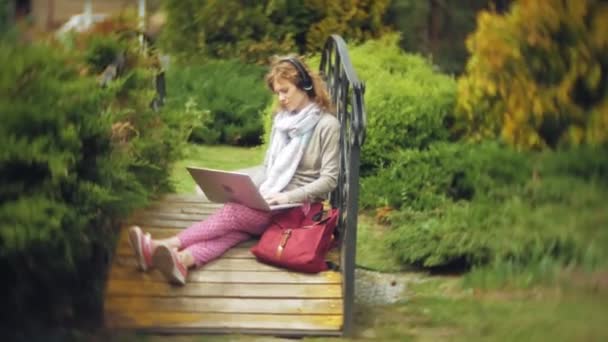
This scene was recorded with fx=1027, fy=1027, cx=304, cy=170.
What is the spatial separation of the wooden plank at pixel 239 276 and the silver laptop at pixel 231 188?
15.5 inches

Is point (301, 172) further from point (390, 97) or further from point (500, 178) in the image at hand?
point (390, 97)

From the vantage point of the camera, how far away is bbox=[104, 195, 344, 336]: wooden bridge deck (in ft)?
17.4

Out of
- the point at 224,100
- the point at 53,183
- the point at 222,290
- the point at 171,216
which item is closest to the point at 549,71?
the point at 171,216

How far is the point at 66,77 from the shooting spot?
16.0ft

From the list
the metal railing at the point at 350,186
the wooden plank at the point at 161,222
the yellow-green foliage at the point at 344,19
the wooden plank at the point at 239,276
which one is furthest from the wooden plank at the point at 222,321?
the yellow-green foliage at the point at 344,19

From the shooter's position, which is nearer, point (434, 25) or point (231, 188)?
point (231, 188)

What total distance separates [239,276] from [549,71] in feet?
9.03

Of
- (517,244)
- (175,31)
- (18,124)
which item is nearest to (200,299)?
(18,124)

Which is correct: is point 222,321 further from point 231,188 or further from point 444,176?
point 444,176

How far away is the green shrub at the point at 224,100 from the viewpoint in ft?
38.0

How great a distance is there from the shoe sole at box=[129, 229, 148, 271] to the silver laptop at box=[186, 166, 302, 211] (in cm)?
64

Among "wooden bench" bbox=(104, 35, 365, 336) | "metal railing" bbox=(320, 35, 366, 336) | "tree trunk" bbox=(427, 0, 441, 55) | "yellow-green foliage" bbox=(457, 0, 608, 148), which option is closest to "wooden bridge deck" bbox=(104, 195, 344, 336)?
"wooden bench" bbox=(104, 35, 365, 336)

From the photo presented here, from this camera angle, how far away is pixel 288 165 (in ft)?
19.9

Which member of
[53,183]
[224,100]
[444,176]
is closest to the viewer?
[53,183]
